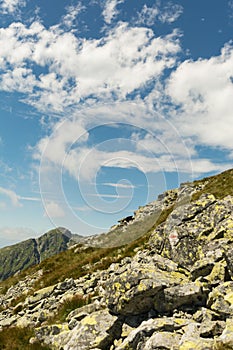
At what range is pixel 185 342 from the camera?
743 centimetres

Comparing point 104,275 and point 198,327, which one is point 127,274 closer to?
point 198,327

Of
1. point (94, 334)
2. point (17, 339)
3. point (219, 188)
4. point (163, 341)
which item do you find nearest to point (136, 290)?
point (94, 334)

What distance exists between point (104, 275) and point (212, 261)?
851 centimetres

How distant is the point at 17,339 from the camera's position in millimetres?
12414

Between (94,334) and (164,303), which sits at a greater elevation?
(164,303)

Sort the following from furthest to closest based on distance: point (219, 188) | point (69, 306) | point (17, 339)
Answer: point (219, 188), point (69, 306), point (17, 339)

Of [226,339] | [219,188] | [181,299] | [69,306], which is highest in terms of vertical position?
[219,188]

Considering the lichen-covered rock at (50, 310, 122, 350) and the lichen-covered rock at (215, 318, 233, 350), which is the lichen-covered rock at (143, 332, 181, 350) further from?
the lichen-covered rock at (50, 310, 122, 350)

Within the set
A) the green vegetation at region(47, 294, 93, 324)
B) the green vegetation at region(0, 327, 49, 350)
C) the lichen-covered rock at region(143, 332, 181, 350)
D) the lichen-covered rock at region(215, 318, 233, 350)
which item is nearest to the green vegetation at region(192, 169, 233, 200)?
the green vegetation at region(47, 294, 93, 324)

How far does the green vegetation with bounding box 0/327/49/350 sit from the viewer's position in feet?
36.8

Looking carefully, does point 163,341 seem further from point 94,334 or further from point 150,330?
point 94,334

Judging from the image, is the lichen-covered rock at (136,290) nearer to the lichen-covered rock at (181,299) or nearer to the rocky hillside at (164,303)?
the rocky hillside at (164,303)

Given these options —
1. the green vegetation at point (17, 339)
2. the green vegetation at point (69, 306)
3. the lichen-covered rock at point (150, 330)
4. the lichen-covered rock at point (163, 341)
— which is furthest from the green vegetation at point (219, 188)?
the lichen-covered rock at point (163, 341)

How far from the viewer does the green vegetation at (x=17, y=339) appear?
11.2 meters
